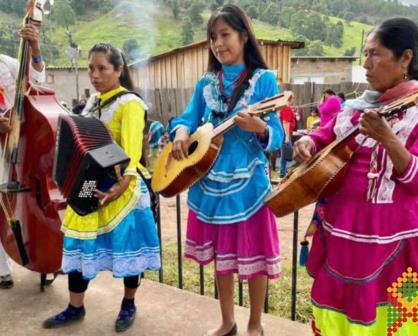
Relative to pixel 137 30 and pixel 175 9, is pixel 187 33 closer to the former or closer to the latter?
pixel 137 30

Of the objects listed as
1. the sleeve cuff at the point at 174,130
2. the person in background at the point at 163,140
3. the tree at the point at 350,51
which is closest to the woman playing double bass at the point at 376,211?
the sleeve cuff at the point at 174,130

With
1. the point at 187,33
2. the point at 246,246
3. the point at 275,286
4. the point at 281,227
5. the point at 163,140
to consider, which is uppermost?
the point at 187,33

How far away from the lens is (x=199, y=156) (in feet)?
7.49

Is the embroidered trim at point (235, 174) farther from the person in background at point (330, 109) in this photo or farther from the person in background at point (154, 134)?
the person in background at point (154, 134)

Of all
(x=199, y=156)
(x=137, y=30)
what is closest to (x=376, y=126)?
(x=199, y=156)

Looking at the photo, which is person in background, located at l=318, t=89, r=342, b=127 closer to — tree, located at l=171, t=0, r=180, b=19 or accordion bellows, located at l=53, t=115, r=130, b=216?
accordion bellows, located at l=53, t=115, r=130, b=216

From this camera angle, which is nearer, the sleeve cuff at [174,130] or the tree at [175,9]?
the sleeve cuff at [174,130]

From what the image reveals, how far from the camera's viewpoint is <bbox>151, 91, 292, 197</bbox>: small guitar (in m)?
2.17

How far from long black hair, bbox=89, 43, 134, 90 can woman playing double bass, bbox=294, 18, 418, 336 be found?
142 cm

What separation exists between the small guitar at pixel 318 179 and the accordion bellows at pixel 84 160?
88 centimetres

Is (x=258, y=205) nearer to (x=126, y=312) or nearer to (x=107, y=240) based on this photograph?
(x=107, y=240)

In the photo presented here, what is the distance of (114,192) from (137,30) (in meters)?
48.7

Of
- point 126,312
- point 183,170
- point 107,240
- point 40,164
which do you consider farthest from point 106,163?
point 126,312

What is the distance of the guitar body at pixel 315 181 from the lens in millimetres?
1831
